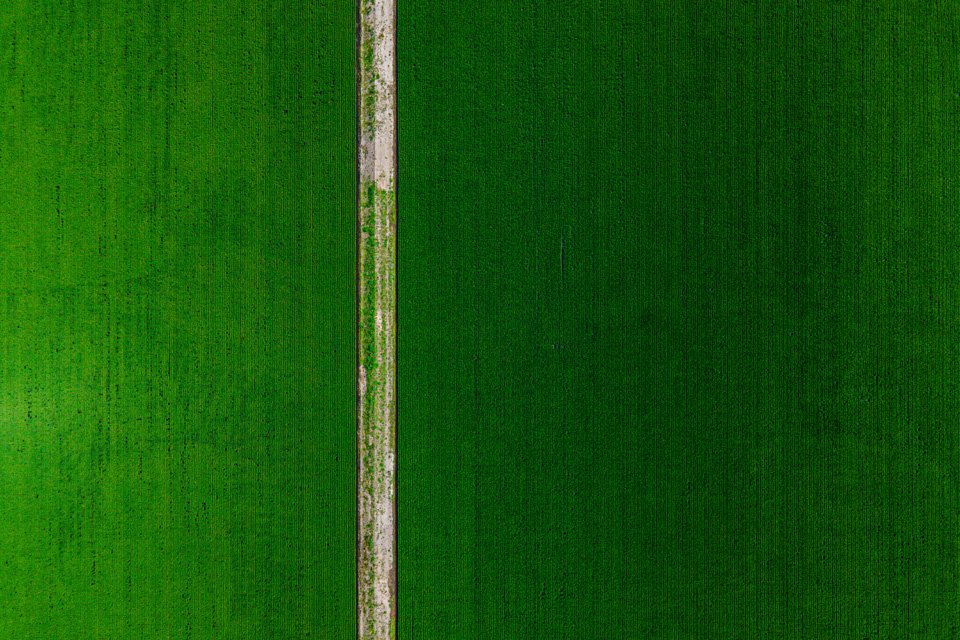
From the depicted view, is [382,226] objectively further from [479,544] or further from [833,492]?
[833,492]

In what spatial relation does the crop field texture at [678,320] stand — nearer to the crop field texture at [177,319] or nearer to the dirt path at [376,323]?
the dirt path at [376,323]

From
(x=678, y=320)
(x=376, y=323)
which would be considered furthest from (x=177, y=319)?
(x=678, y=320)

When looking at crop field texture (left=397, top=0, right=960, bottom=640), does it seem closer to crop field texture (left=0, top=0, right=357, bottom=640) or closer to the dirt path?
the dirt path

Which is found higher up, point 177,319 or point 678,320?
point 177,319

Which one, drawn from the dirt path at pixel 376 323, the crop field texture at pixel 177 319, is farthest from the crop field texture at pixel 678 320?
the crop field texture at pixel 177 319

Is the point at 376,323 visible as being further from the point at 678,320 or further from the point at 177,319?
the point at 678,320
